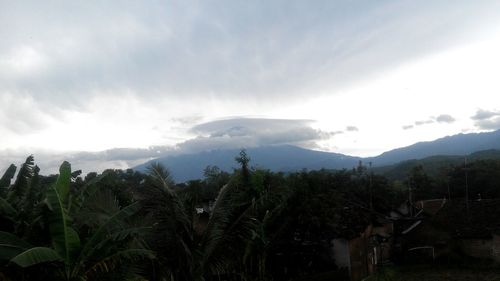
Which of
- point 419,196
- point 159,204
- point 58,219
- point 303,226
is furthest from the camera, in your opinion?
point 419,196

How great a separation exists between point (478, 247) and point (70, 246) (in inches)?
1020

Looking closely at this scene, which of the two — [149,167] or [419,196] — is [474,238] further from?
[419,196]

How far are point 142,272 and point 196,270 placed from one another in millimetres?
1204

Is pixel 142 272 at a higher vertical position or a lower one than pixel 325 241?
higher

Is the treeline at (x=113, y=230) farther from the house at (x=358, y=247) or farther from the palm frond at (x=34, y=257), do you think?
the house at (x=358, y=247)

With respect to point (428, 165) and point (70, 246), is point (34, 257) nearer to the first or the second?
point (70, 246)

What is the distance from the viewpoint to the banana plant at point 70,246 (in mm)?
7602

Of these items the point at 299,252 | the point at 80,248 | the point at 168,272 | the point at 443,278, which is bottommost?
the point at 443,278

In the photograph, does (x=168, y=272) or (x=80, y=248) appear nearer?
(x=80, y=248)

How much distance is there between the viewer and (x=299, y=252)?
22.7 metres

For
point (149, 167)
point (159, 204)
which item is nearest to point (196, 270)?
point (159, 204)

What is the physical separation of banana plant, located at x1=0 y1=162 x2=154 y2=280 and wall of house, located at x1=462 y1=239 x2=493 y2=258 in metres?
24.3

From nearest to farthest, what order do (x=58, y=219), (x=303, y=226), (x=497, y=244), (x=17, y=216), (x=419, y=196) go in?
(x=58, y=219) → (x=17, y=216) → (x=303, y=226) → (x=497, y=244) → (x=419, y=196)

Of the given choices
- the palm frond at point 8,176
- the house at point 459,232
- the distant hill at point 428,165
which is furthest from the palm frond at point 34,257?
the distant hill at point 428,165
